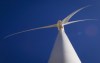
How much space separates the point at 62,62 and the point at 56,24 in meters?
6.89

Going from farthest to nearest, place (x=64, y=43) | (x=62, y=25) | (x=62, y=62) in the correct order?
(x=62, y=25)
(x=64, y=43)
(x=62, y=62)

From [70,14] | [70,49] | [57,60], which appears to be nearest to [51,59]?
[57,60]

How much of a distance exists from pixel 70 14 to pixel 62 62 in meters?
7.62

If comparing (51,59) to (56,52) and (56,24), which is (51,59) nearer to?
(56,52)

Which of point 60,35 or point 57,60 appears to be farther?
point 60,35

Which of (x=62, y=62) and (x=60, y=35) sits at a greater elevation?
(x=60, y=35)

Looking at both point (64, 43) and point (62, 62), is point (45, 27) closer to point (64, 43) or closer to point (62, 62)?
point (64, 43)

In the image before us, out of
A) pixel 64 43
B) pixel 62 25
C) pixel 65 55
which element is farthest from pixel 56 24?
pixel 65 55

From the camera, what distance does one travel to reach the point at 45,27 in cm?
3102

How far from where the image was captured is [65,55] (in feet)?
97.5

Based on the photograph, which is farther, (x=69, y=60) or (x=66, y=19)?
(x=66, y=19)

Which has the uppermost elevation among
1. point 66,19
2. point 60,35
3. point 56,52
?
point 66,19

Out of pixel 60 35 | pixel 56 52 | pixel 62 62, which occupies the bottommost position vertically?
pixel 62 62

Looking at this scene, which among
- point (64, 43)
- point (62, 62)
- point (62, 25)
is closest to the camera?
point (62, 62)
